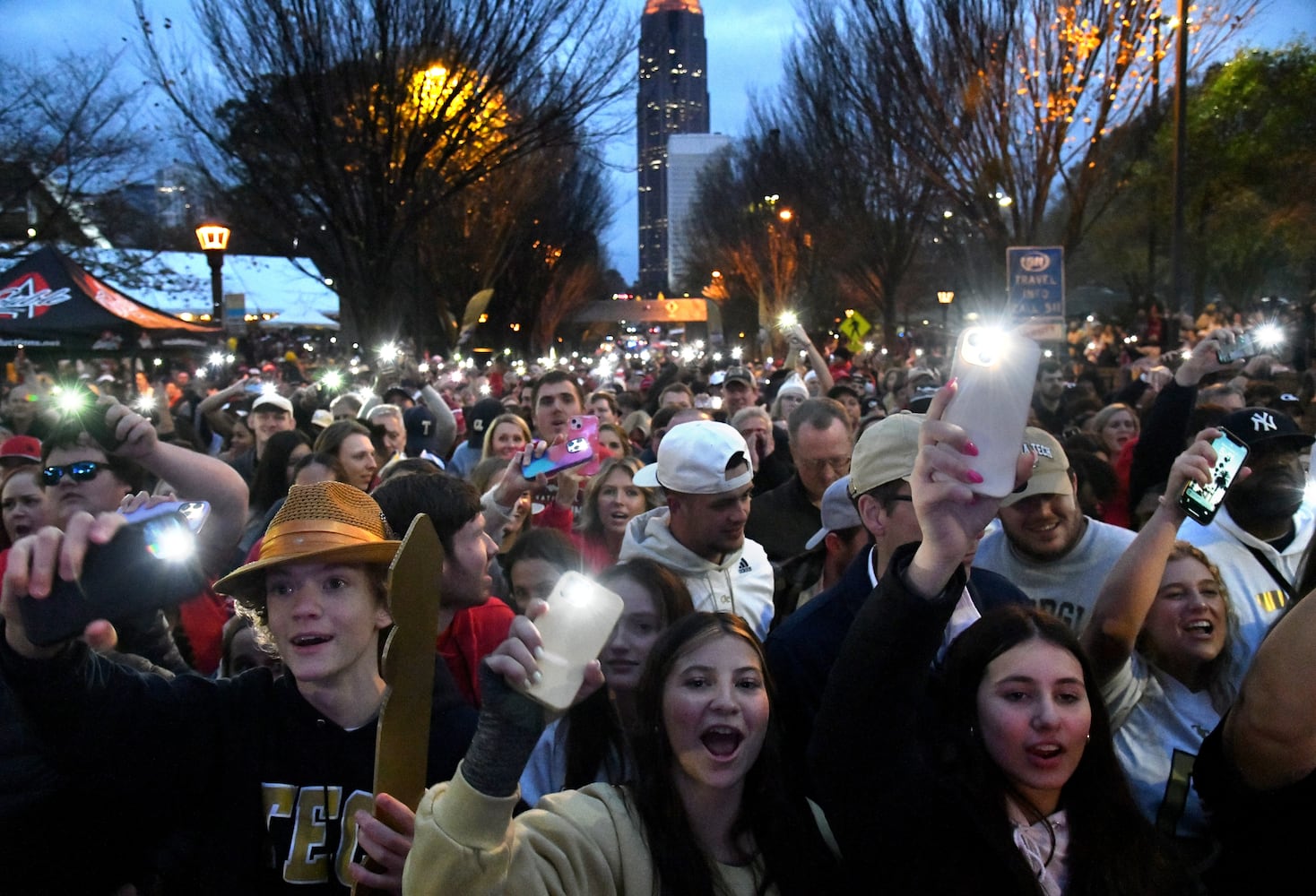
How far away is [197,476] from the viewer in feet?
10.9

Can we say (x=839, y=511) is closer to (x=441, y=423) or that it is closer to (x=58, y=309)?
(x=441, y=423)

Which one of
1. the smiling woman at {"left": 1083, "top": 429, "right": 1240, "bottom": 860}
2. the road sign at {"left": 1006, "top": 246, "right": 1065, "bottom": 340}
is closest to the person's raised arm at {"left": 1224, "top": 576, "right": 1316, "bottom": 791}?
the smiling woman at {"left": 1083, "top": 429, "right": 1240, "bottom": 860}

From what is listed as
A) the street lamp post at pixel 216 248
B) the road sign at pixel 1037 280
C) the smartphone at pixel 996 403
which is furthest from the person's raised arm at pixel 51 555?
the street lamp post at pixel 216 248

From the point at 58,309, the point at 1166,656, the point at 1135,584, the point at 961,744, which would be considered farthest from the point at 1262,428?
the point at 58,309

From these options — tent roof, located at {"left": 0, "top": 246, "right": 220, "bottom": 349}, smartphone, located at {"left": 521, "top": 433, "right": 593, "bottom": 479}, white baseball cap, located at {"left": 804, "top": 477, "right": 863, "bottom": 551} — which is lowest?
white baseball cap, located at {"left": 804, "top": 477, "right": 863, "bottom": 551}

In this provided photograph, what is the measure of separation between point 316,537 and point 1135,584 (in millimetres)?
2264

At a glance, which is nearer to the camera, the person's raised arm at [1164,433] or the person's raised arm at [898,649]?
the person's raised arm at [898,649]

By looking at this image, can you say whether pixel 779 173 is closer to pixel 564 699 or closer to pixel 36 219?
pixel 36 219

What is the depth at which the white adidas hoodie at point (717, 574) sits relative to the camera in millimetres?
4281

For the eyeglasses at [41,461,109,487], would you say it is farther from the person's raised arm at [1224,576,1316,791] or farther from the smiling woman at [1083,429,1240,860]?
the person's raised arm at [1224,576,1316,791]

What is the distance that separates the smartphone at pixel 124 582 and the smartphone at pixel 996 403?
1.46m

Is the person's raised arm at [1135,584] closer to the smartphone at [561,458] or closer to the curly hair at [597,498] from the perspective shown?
the smartphone at [561,458]

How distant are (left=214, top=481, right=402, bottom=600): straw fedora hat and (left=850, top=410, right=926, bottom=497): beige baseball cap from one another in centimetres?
126

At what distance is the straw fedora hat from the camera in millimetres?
2674
